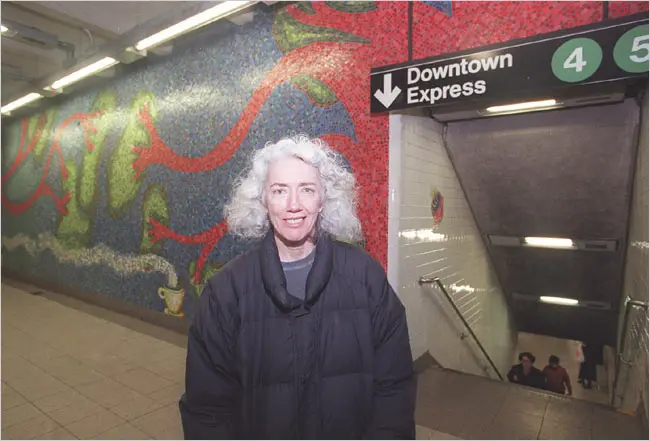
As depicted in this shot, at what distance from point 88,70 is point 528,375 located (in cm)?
696

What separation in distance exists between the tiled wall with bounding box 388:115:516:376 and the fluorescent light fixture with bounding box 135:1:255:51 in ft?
5.55

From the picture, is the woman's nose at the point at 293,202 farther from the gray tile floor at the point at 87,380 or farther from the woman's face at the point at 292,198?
the gray tile floor at the point at 87,380

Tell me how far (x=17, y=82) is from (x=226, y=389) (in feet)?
26.2

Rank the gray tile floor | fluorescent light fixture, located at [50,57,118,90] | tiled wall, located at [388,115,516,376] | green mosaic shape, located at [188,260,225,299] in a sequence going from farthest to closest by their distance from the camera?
fluorescent light fixture, located at [50,57,118,90], green mosaic shape, located at [188,260,225,299], tiled wall, located at [388,115,516,376], the gray tile floor

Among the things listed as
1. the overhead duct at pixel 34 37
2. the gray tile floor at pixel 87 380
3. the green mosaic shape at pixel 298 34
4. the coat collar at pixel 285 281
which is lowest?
the gray tile floor at pixel 87 380

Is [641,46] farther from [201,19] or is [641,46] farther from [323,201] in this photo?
[201,19]

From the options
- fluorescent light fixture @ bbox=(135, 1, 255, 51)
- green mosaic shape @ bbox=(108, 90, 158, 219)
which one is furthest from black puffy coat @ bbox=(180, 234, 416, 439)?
green mosaic shape @ bbox=(108, 90, 158, 219)

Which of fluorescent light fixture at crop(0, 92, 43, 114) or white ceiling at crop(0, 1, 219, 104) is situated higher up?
white ceiling at crop(0, 1, 219, 104)

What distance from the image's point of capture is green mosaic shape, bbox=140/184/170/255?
16.4 feet

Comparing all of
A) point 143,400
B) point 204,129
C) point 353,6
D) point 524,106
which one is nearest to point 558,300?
point 524,106

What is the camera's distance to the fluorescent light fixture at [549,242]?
4.81m

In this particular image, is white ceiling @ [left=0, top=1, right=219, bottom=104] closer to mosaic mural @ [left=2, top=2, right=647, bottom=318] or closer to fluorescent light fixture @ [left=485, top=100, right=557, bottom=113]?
mosaic mural @ [left=2, top=2, right=647, bottom=318]

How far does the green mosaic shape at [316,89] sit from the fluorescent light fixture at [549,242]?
3.32 meters

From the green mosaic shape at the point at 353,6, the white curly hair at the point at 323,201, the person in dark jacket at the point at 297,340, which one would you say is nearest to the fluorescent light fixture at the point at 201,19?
the green mosaic shape at the point at 353,6
